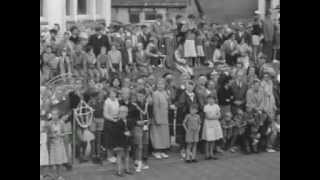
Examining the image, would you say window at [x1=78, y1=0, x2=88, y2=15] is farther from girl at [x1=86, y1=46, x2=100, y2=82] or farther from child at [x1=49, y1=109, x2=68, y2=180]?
child at [x1=49, y1=109, x2=68, y2=180]

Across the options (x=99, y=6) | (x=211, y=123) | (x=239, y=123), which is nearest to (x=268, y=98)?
(x=239, y=123)

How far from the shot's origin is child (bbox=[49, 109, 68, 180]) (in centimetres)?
1330

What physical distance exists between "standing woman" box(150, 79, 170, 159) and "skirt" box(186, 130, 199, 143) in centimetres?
45

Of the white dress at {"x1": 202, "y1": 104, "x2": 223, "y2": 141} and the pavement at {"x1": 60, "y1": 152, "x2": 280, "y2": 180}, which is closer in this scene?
the pavement at {"x1": 60, "y1": 152, "x2": 280, "y2": 180}

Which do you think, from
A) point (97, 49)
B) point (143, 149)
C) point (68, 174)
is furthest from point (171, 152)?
point (97, 49)

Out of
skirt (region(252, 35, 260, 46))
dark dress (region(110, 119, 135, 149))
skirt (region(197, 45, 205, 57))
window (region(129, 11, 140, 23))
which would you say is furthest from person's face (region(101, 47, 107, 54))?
window (region(129, 11, 140, 23))

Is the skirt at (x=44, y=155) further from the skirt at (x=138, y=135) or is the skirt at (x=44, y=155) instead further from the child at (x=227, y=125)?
the child at (x=227, y=125)

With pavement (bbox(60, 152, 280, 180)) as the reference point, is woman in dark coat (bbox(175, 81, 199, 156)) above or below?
above

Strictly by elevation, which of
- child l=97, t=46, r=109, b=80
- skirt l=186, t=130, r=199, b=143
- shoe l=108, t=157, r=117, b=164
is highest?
child l=97, t=46, r=109, b=80

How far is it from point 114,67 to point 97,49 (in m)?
0.68

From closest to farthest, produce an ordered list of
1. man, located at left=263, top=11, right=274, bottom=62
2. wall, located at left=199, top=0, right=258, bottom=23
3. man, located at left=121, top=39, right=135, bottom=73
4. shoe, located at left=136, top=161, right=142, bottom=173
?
1. shoe, located at left=136, top=161, right=142, bottom=173
2. man, located at left=121, top=39, right=135, bottom=73
3. man, located at left=263, top=11, right=274, bottom=62
4. wall, located at left=199, top=0, right=258, bottom=23

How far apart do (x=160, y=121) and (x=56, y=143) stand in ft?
8.35
